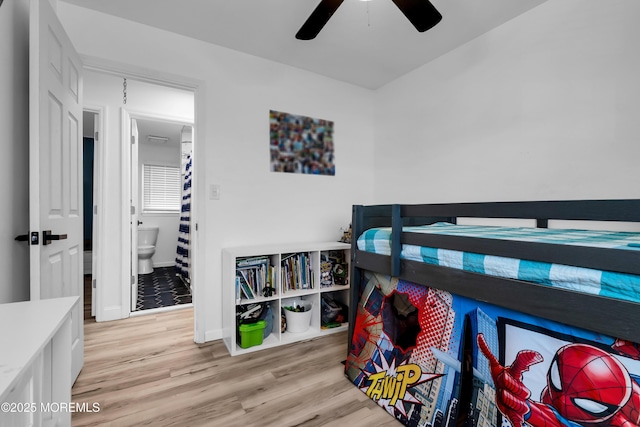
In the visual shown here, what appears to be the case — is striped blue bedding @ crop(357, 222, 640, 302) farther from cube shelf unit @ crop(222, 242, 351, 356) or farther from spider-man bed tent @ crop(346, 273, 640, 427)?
A: cube shelf unit @ crop(222, 242, 351, 356)

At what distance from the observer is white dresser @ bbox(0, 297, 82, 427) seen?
606 mm

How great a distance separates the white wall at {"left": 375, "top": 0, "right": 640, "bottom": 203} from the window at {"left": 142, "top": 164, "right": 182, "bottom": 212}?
4.04 metres

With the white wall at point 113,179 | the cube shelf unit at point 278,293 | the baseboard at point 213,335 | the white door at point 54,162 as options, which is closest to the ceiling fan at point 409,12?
the white door at point 54,162

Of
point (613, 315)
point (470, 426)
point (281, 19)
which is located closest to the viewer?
point (613, 315)

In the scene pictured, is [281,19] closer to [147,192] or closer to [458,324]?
[458,324]

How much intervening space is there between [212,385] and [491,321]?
1.53 meters

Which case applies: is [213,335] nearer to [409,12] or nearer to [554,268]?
[554,268]

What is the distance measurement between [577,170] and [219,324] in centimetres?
264

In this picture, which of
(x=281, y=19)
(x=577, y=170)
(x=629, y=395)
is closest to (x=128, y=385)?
(x=629, y=395)

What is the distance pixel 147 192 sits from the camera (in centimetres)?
505

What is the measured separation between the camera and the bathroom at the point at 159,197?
4.31 m

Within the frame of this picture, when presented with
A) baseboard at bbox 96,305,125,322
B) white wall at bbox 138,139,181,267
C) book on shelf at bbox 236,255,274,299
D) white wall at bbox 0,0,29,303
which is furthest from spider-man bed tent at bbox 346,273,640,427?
white wall at bbox 138,139,181,267

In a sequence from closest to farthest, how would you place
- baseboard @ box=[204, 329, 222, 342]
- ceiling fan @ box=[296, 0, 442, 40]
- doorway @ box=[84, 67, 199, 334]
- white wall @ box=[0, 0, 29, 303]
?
white wall @ box=[0, 0, 29, 303] → ceiling fan @ box=[296, 0, 442, 40] → baseboard @ box=[204, 329, 222, 342] → doorway @ box=[84, 67, 199, 334]

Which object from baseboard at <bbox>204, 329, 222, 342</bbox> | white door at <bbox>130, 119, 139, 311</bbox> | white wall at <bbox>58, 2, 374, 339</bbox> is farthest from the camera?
white door at <bbox>130, 119, 139, 311</bbox>
